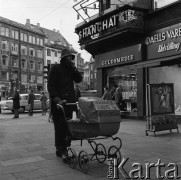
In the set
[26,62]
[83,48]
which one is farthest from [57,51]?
[83,48]

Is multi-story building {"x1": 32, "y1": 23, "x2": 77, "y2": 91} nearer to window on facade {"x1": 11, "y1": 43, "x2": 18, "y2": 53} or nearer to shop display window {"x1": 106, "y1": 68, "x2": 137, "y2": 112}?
window on facade {"x1": 11, "y1": 43, "x2": 18, "y2": 53}

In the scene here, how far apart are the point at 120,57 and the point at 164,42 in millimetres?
3176

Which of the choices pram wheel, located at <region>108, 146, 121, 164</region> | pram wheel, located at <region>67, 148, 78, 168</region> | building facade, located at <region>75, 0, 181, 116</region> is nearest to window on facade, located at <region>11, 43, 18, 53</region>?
building facade, located at <region>75, 0, 181, 116</region>

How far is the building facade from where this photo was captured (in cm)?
1383

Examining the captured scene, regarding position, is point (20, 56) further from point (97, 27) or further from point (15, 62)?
point (97, 27)

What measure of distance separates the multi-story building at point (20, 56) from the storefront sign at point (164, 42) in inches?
1949

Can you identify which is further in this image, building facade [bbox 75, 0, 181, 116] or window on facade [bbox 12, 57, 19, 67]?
window on facade [bbox 12, 57, 19, 67]

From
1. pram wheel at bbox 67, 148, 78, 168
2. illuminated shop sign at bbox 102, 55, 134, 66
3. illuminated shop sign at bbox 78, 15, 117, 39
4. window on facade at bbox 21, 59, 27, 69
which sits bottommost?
pram wheel at bbox 67, 148, 78, 168

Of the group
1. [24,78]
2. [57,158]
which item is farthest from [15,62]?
[57,158]

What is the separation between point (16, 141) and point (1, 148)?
1133 millimetres

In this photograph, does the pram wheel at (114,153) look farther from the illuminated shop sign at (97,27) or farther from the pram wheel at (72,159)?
the illuminated shop sign at (97,27)

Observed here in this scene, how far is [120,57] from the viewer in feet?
55.3

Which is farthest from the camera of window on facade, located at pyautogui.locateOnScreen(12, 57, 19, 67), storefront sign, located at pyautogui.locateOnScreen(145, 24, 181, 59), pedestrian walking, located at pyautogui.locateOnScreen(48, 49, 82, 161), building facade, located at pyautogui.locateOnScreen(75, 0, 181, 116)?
window on facade, located at pyautogui.locateOnScreen(12, 57, 19, 67)

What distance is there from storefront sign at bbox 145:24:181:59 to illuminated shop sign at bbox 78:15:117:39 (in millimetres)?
1943
